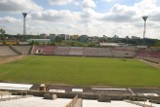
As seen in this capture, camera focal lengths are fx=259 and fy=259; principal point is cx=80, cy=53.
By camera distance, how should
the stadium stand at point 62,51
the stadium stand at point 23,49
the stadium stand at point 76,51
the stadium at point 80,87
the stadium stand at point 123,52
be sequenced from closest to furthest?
the stadium at point 80,87 < the stadium stand at point 23,49 < the stadium stand at point 123,52 < the stadium stand at point 76,51 < the stadium stand at point 62,51

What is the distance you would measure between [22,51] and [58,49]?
1684cm

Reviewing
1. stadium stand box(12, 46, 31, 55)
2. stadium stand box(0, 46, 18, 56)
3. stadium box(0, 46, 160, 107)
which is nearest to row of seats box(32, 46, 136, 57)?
stadium stand box(12, 46, 31, 55)

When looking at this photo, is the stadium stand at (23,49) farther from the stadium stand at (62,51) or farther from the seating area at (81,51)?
the stadium stand at (62,51)

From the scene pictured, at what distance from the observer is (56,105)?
58.6 ft

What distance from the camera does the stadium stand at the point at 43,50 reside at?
116012 mm

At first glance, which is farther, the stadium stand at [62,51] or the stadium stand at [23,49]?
the stadium stand at [62,51]

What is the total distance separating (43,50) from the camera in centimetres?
11894

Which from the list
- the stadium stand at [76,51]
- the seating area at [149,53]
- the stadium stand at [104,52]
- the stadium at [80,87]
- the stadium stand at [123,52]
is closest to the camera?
the stadium at [80,87]

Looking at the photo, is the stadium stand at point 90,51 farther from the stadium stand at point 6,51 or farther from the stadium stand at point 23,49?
the stadium stand at point 6,51

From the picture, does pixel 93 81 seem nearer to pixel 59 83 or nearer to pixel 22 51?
pixel 59 83

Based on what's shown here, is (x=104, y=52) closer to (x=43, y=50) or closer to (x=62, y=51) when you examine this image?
(x=62, y=51)

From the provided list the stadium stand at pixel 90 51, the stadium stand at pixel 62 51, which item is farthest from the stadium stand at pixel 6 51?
the stadium stand at pixel 90 51

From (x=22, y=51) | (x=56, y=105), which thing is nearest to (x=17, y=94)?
(x=56, y=105)

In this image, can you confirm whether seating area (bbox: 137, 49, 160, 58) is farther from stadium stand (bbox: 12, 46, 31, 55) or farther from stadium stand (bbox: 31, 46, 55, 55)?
stadium stand (bbox: 12, 46, 31, 55)
